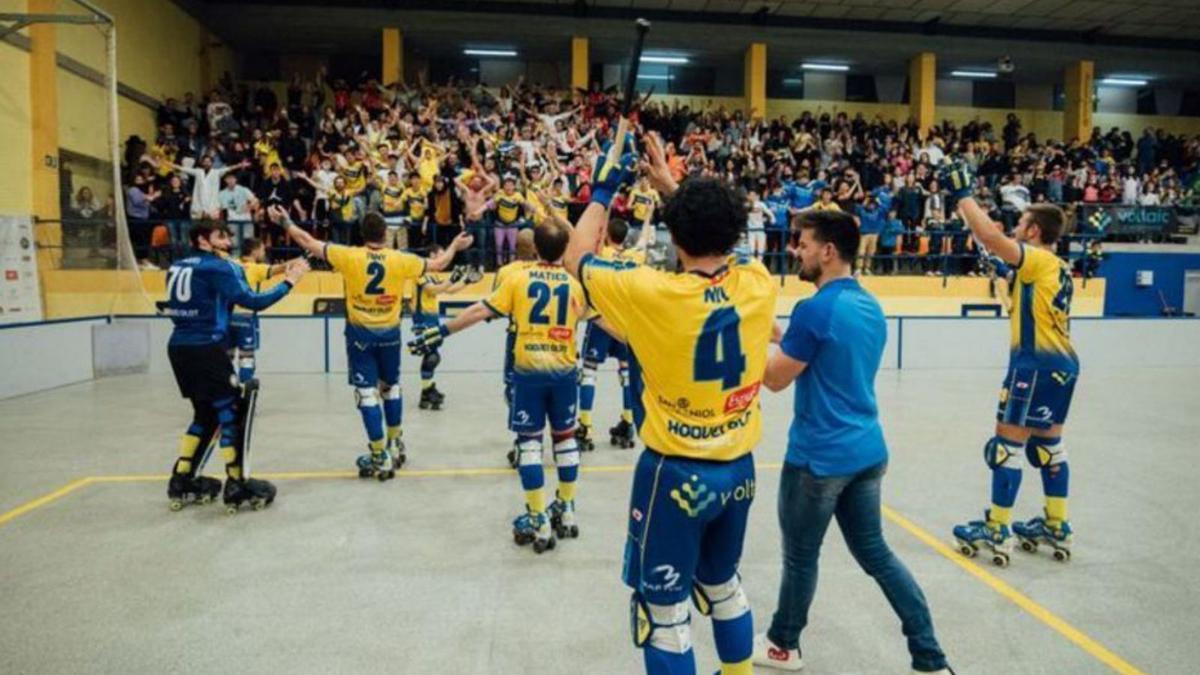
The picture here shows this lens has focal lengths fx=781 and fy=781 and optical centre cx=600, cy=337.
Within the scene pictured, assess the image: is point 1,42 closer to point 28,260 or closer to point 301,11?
point 28,260

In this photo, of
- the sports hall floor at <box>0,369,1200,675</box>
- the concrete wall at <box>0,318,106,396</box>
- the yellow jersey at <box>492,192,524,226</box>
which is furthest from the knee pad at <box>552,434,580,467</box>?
the yellow jersey at <box>492,192,524,226</box>

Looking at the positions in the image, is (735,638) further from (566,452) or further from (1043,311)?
(1043,311)

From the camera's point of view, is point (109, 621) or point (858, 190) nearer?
point (109, 621)

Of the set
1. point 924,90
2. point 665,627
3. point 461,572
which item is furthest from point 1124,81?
point 665,627

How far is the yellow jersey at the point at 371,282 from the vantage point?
646cm

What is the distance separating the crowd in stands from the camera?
50.4 ft

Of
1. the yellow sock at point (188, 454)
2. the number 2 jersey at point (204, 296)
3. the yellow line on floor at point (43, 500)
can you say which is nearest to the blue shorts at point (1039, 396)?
the number 2 jersey at point (204, 296)

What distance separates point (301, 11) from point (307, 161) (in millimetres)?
7511

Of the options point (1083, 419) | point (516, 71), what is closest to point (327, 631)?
point (1083, 419)

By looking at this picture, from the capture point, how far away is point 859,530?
317 cm

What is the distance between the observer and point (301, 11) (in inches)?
876

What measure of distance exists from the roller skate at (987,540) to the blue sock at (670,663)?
9.88 ft

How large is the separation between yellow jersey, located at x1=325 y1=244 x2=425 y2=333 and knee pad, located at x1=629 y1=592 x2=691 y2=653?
4.53 metres

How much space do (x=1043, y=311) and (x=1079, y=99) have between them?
26818mm
